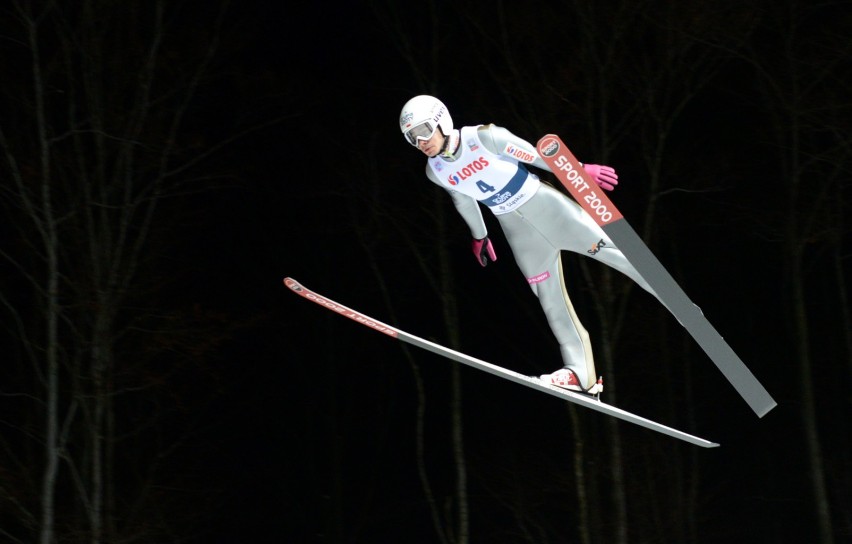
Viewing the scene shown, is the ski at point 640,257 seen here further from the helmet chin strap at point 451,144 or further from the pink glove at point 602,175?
the helmet chin strap at point 451,144

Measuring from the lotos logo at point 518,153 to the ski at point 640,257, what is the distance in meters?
0.09

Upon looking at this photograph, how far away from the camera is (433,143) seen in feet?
19.4

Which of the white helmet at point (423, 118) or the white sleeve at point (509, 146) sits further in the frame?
the white sleeve at point (509, 146)

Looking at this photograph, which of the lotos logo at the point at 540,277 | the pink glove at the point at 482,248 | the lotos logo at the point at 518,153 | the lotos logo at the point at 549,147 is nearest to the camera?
the lotos logo at the point at 549,147

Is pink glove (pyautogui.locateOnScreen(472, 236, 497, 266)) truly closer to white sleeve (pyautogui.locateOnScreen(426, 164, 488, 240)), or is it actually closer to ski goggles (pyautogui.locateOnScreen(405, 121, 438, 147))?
white sleeve (pyautogui.locateOnScreen(426, 164, 488, 240))

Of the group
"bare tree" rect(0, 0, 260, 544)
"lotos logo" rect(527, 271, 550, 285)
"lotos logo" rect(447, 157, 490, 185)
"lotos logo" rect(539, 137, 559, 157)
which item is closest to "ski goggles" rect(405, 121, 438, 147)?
"lotos logo" rect(447, 157, 490, 185)

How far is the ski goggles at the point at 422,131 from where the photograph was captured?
5824mm

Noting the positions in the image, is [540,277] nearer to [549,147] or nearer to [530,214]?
[530,214]

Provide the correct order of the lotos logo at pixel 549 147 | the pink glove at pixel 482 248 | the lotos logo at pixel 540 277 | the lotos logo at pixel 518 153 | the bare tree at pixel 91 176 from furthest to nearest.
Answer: the bare tree at pixel 91 176 → the pink glove at pixel 482 248 → the lotos logo at pixel 540 277 → the lotos logo at pixel 518 153 → the lotos logo at pixel 549 147

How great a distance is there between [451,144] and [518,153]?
1.06 ft

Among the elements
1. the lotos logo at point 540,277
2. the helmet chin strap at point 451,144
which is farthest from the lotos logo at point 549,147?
the lotos logo at point 540,277

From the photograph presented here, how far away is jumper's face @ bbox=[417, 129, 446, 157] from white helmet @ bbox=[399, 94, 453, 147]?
0.02 m

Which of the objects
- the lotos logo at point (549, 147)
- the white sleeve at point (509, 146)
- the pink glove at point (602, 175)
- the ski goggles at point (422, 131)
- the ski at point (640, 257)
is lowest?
the ski at point (640, 257)

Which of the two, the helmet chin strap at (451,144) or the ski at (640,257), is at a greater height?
the helmet chin strap at (451,144)
